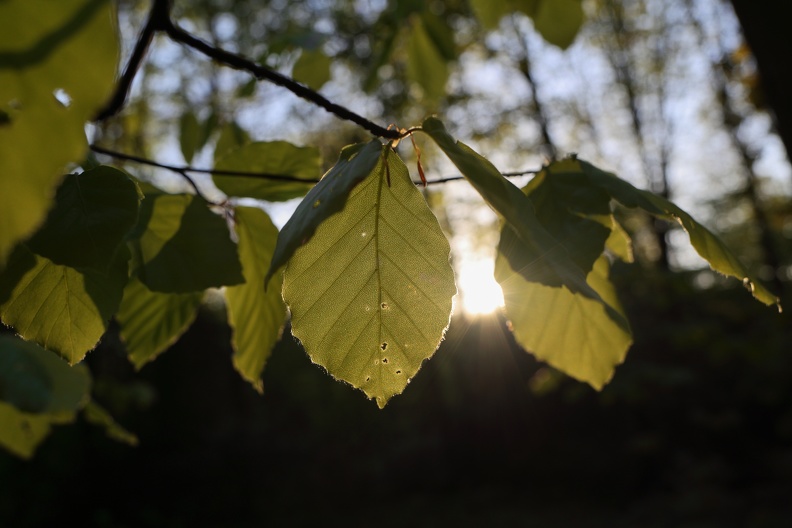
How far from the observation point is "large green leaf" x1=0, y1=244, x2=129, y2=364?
0.67 m

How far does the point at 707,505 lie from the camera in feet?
26.8

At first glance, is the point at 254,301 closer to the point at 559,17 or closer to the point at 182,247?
the point at 182,247

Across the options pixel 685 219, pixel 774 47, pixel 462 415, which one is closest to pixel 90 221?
pixel 685 219

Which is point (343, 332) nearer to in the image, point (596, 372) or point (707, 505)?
point (596, 372)

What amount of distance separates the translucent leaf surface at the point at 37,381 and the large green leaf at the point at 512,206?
0.86m

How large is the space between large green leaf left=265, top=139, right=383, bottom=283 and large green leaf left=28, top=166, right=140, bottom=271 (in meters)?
0.17

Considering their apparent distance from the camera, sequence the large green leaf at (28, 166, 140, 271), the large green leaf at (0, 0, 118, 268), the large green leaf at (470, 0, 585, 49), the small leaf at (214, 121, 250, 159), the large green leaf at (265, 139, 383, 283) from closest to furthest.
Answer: the large green leaf at (0, 0, 118, 268), the large green leaf at (265, 139, 383, 283), the large green leaf at (28, 166, 140, 271), the small leaf at (214, 121, 250, 159), the large green leaf at (470, 0, 585, 49)

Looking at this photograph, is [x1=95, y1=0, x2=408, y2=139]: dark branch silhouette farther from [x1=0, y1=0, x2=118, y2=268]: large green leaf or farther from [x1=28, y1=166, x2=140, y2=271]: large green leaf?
[x1=0, y1=0, x2=118, y2=268]: large green leaf

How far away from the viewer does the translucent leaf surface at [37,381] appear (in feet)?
3.44

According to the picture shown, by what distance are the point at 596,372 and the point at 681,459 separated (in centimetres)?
977

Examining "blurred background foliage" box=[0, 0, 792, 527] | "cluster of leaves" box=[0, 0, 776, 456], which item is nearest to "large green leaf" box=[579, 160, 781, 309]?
"cluster of leaves" box=[0, 0, 776, 456]

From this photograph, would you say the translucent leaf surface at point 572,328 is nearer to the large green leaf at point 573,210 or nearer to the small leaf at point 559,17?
the large green leaf at point 573,210

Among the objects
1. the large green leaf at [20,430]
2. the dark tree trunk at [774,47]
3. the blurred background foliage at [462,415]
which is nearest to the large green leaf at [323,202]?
the dark tree trunk at [774,47]

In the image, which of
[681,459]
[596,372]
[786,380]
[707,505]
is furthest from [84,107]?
[681,459]
